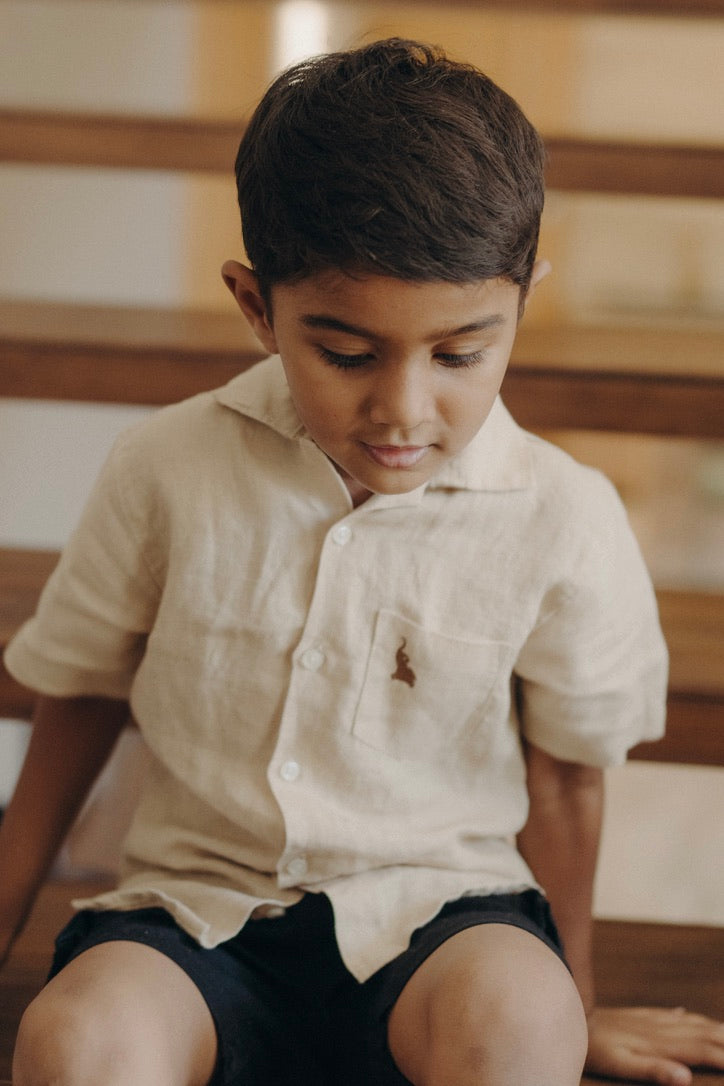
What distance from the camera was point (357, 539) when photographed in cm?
99

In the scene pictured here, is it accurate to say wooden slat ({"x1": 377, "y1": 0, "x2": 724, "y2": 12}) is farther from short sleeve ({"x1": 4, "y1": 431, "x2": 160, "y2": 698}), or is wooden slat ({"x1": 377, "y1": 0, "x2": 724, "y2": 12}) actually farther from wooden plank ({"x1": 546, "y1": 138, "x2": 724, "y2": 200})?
short sleeve ({"x1": 4, "y1": 431, "x2": 160, "y2": 698})

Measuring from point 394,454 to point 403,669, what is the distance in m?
0.20

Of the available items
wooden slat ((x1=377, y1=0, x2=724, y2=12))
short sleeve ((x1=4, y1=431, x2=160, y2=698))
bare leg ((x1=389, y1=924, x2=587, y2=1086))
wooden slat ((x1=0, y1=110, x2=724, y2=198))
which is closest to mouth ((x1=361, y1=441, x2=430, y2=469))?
short sleeve ((x1=4, y1=431, x2=160, y2=698))

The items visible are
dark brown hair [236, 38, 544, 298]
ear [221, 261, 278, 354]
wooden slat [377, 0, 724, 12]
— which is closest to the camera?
dark brown hair [236, 38, 544, 298]

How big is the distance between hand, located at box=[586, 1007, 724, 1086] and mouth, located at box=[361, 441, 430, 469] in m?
0.52

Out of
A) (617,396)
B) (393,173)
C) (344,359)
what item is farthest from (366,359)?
(617,396)

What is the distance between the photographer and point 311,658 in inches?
39.1

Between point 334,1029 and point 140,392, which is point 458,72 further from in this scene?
point 334,1029

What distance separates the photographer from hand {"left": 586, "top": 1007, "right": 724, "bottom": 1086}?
106 cm

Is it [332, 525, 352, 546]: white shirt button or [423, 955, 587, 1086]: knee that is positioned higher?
[332, 525, 352, 546]: white shirt button

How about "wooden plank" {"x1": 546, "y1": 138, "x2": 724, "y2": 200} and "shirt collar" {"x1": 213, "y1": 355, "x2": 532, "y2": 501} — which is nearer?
"shirt collar" {"x1": 213, "y1": 355, "x2": 532, "y2": 501}

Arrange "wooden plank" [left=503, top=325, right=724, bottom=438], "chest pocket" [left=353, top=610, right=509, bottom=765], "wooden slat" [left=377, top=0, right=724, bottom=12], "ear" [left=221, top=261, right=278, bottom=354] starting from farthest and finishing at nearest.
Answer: "wooden slat" [left=377, top=0, right=724, bottom=12] → "wooden plank" [left=503, top=325, right=724, bottom=438] → "chest pocket" [left=353, top=610, right=509, bottom=765] → "ear" [left=221, top=261, right=278, bottom=354]

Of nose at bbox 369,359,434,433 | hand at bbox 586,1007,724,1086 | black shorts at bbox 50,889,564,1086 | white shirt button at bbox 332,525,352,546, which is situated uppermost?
nose at bbox 369,359,434,433

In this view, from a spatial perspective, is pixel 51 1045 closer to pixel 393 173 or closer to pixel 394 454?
pixel 394 454
